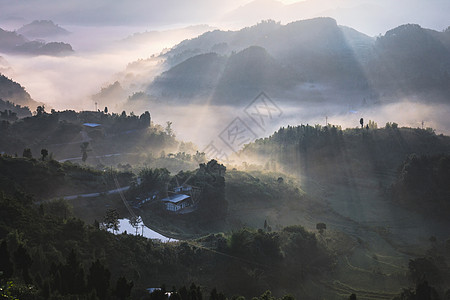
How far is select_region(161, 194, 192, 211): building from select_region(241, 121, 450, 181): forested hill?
169 feet

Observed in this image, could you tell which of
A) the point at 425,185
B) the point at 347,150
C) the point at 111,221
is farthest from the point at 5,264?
the point at 347,150

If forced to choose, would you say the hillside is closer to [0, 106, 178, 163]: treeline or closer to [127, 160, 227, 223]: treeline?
[0, 106, 178, 163]: treeline

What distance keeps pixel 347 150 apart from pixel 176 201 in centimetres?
6931

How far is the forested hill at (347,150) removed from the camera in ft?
406

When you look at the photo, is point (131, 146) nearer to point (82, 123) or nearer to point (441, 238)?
point (82, 123)

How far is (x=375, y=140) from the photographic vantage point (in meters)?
134

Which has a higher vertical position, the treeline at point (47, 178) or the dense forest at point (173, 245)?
the treeline at point (47, 178)

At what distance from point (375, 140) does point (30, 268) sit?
112 meters

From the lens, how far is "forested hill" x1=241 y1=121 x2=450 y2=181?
123625 millimetres

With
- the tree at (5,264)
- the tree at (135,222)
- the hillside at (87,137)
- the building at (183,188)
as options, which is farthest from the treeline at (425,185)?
the tree at (5,264)

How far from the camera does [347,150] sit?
130250 millimetres

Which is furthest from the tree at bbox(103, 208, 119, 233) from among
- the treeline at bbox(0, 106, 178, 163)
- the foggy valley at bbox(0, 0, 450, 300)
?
the treeline at bbox(0, 106, 178, 163)

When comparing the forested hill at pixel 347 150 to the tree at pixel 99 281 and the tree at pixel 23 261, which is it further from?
the tree at pixel 23 261

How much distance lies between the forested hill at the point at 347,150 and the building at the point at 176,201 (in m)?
51.4
